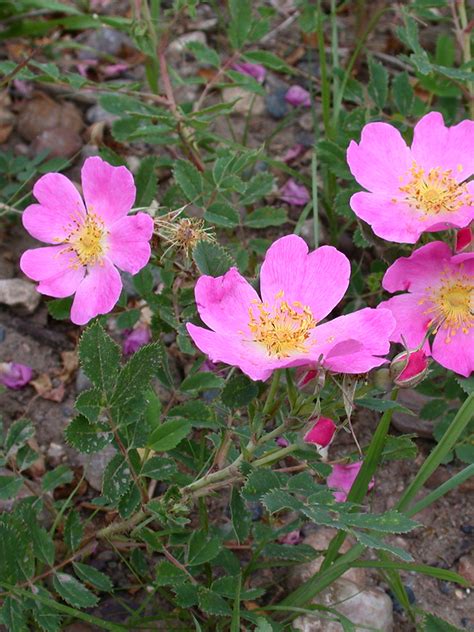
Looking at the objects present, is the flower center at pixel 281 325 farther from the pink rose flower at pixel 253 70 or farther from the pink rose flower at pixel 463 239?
the pink rose flower at pixel 253 70

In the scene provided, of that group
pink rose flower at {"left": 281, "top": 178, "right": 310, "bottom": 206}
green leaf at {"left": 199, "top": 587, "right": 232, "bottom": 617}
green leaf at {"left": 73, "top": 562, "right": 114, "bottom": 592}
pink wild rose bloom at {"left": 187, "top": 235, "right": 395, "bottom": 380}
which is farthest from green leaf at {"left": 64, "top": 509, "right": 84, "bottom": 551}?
pink rose flower at {"left": 281, "top": 178, "right": 310, "bottom": 206}

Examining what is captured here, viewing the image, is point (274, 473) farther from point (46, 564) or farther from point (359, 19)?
point (359, 19)

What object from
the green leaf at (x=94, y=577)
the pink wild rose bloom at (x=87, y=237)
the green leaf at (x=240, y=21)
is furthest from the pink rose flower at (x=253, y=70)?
the green leaf at (x=94, y=577)

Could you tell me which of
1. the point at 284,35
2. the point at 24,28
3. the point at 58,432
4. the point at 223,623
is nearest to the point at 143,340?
the point at 58,432

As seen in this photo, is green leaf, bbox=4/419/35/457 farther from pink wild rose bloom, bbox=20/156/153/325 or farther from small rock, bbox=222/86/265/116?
small rock, bbox=222/86/265/116

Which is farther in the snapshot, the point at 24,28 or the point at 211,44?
the point at 211,44

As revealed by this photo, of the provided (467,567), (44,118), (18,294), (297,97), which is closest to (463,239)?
(467,567)
